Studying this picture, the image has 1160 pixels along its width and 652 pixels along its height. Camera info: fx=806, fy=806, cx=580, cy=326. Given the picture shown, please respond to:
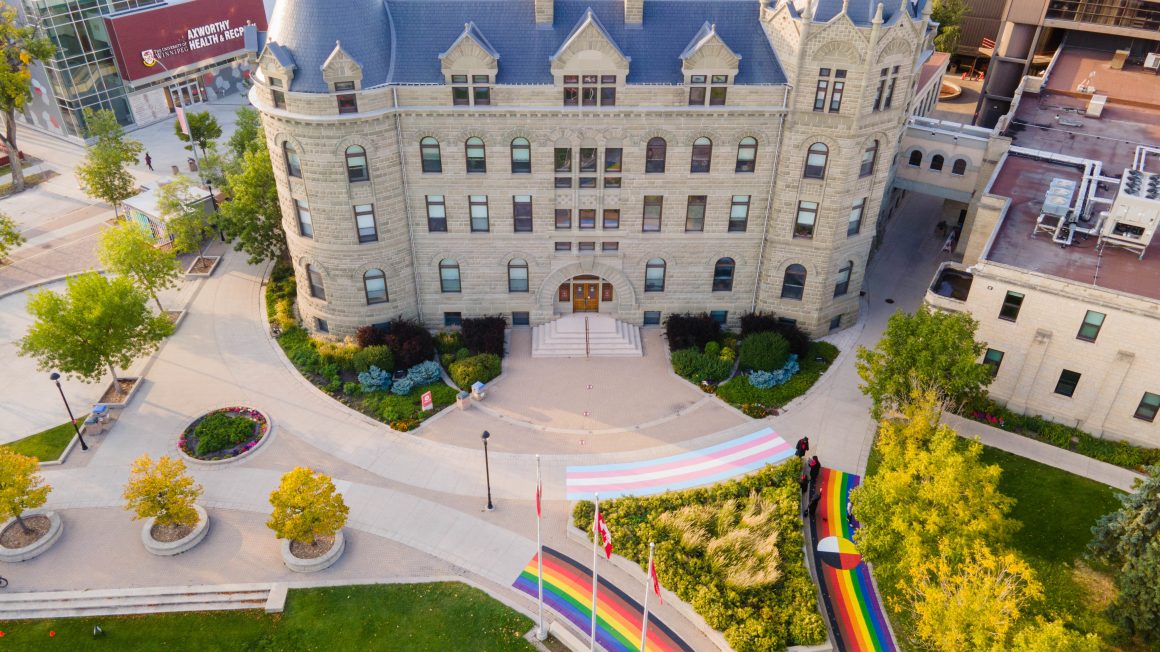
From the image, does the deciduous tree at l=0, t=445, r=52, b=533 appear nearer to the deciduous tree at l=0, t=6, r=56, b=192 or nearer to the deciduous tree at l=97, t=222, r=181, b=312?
the deciduous tree at l=97, t=222, r=181, b=312

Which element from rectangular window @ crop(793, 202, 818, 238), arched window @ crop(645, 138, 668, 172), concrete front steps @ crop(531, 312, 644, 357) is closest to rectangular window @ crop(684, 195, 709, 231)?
arched window @ crop(645, 138, 668, 172)

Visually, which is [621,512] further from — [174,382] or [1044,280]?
[174,382]

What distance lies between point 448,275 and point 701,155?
17090 mm

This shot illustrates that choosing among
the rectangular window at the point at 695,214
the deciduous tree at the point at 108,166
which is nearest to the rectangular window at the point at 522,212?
the rectangular window at the point at 695,214

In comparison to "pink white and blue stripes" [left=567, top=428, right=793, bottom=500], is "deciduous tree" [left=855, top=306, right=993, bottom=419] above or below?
above

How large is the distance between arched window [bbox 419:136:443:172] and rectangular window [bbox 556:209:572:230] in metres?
7.41

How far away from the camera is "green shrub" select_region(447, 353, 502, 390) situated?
155ft

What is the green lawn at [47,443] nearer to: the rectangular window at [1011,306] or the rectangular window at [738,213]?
the rectangular window at [738,213]

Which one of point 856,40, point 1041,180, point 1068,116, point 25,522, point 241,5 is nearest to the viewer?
point 25,522

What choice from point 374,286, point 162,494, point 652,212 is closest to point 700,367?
point 652,212

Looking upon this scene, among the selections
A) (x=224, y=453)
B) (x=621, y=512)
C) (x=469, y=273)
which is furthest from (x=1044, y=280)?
(x=224, y=453)

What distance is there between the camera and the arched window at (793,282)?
49469mm

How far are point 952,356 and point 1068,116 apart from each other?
1262 inches

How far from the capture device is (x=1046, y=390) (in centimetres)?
4306
